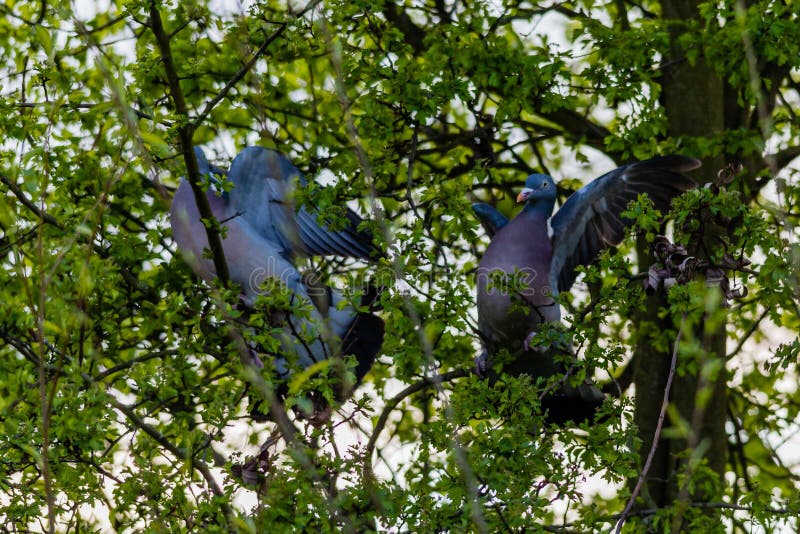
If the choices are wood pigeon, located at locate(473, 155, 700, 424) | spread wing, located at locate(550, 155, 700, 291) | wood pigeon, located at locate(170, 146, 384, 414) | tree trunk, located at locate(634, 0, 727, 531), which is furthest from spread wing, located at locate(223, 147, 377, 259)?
tree trunk, located at locate(634, 0, 727, 531)

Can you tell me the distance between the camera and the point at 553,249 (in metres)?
5.63

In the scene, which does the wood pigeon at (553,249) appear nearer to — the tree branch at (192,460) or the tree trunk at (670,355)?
the tree trunk at (670,355)

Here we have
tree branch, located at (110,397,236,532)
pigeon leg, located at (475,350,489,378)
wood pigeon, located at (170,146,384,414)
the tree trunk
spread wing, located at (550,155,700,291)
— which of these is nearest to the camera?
tree branch, located at (110,397,236,532)

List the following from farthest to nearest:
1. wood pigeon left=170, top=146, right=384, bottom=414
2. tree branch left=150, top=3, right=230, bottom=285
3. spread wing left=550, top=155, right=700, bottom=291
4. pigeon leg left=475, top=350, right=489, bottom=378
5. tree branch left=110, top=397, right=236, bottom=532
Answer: wood pigeon left=170, top=146, right=384, bottom=414 → pigeon leg left=475, top=350, right=489, bottom=378 → spread wing left=550, top=155, right=700, bottom=291 → tree branch left=150, top=3, right=230, bottom=285 → tree branch left=110, top=397, right=236, bottom=532

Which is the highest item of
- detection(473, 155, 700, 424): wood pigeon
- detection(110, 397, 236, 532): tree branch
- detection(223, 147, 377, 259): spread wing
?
detection(223, 147, 377, 259): spread wing

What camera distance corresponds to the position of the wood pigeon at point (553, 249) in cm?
549

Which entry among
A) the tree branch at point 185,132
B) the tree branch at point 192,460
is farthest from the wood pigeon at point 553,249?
the tree branch at point 192,460

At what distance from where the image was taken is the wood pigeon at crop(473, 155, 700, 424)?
549 cm

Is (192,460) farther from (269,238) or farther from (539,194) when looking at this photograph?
(539,194)

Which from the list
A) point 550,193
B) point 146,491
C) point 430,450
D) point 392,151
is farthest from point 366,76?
point 146,491

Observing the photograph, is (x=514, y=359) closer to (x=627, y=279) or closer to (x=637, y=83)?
(x=627, y=279)

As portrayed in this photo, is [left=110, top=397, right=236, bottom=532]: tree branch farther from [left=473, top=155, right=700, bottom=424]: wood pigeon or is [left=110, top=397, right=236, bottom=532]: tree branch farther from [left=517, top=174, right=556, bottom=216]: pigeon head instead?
[left=517, top=174, right=556, bottom=216]: pigeon head

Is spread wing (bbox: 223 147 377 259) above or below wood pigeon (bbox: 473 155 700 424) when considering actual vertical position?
above

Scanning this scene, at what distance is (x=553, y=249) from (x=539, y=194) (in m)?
0.30
